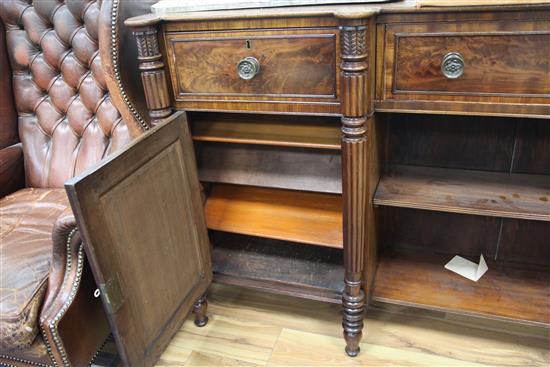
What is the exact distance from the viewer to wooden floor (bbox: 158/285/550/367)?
51.2 inches

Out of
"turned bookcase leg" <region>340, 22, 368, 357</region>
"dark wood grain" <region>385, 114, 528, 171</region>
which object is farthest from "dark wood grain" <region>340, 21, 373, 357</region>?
"dark wood grain" <region>385, 114, 528, 171</region>

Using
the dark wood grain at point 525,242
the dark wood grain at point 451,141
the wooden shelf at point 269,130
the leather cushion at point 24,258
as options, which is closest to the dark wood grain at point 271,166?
the wooden shelf at point 269,130

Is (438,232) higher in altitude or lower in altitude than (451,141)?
lower

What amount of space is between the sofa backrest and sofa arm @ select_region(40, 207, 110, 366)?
42cm

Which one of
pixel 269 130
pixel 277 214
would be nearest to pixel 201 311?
pixel 277 214

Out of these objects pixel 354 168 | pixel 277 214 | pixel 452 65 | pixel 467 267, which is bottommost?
pixel 467 267

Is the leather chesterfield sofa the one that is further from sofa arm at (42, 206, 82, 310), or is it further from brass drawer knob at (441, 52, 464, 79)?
brass drawer knob at (441, 52, 464, 79)

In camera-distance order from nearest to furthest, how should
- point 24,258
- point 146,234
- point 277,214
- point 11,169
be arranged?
1. point 146,234
2. point 24,258
3. point 277,214
4. point 11,169

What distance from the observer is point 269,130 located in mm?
1261

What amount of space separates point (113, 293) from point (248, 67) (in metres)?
0.56

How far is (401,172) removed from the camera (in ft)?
4.32

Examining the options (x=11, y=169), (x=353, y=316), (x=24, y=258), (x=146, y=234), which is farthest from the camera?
(x=11, y=169)

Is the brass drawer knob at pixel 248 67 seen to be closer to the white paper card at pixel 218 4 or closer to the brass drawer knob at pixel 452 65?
the white paper card at pixel 218 4

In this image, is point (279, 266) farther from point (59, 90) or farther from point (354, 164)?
point (59, 90)
